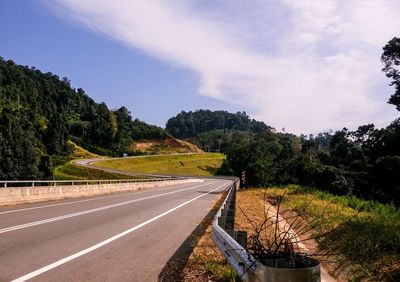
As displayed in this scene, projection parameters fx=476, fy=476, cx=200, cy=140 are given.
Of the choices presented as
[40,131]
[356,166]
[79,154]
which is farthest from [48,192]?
[79,154]

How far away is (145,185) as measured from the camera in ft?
179

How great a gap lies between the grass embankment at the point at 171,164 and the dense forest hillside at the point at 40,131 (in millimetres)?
16341

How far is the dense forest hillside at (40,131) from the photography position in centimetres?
7131

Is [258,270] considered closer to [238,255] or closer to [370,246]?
[238,255]

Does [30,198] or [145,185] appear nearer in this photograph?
[30,198]

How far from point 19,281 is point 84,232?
603cm

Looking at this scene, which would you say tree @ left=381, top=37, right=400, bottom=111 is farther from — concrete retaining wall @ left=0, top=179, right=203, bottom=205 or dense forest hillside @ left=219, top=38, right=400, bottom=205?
concrete retaining wall @ left=0, top=179, right=203, bottom=205

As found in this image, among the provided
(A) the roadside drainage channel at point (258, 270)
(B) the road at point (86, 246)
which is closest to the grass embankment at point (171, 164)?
(B) the road at point (86, 246)

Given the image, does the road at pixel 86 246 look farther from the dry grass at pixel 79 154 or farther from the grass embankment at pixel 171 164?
the dry grass at pixel 79 154

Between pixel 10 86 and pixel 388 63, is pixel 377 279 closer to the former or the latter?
pixel 388 63

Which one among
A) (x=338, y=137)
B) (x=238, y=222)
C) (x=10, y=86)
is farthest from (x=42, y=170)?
(x=10, y=86)

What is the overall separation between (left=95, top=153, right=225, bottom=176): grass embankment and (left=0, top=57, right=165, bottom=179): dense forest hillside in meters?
16.3

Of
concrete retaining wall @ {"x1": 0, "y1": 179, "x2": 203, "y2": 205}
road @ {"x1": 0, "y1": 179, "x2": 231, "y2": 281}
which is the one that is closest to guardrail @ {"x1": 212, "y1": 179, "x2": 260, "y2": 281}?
road @ {"x1": 0, "y1": 179, "x2": 231, "y2": 281}

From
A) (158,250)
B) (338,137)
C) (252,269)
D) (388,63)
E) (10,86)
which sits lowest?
(158,250)
